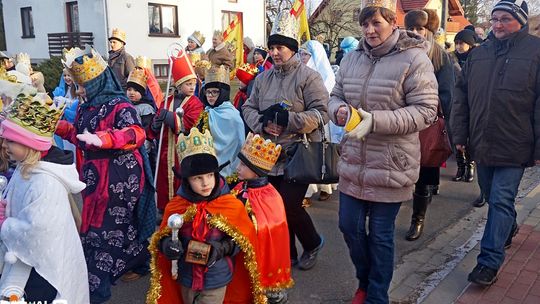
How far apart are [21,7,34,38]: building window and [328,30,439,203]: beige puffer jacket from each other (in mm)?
27917

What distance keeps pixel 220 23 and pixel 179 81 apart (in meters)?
23.8

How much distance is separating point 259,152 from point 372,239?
3.21 feet

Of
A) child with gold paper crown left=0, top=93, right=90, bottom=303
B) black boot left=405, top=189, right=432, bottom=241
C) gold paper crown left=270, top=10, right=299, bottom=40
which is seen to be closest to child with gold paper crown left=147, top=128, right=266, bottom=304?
child with gold paper crown left=0, top=93, right=90, bottom=303

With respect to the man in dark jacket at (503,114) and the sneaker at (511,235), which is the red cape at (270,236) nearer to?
the man in dark jacket at (503,114)

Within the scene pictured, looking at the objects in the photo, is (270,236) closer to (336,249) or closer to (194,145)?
(194,145)

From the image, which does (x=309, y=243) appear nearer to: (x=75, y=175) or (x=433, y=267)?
(x=433, y=267)

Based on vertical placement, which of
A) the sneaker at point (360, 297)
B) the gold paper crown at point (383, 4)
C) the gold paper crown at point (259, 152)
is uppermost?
the gold paper crown at point (383, 4)

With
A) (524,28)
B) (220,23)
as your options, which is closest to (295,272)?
(524,28)

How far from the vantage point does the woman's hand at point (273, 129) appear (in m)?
4.17

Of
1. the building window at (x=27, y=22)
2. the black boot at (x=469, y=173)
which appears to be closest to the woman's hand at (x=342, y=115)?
the black boot at (x=469, y=173)

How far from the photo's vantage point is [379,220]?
3504 mm

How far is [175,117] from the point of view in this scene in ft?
17.0

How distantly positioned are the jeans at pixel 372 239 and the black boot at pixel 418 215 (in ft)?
5.56

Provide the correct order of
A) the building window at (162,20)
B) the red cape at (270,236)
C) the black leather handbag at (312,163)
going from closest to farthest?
1. the red cape at (270,236)
2. the black leather handbag at (312,163)
3. the building window at (162,20)
